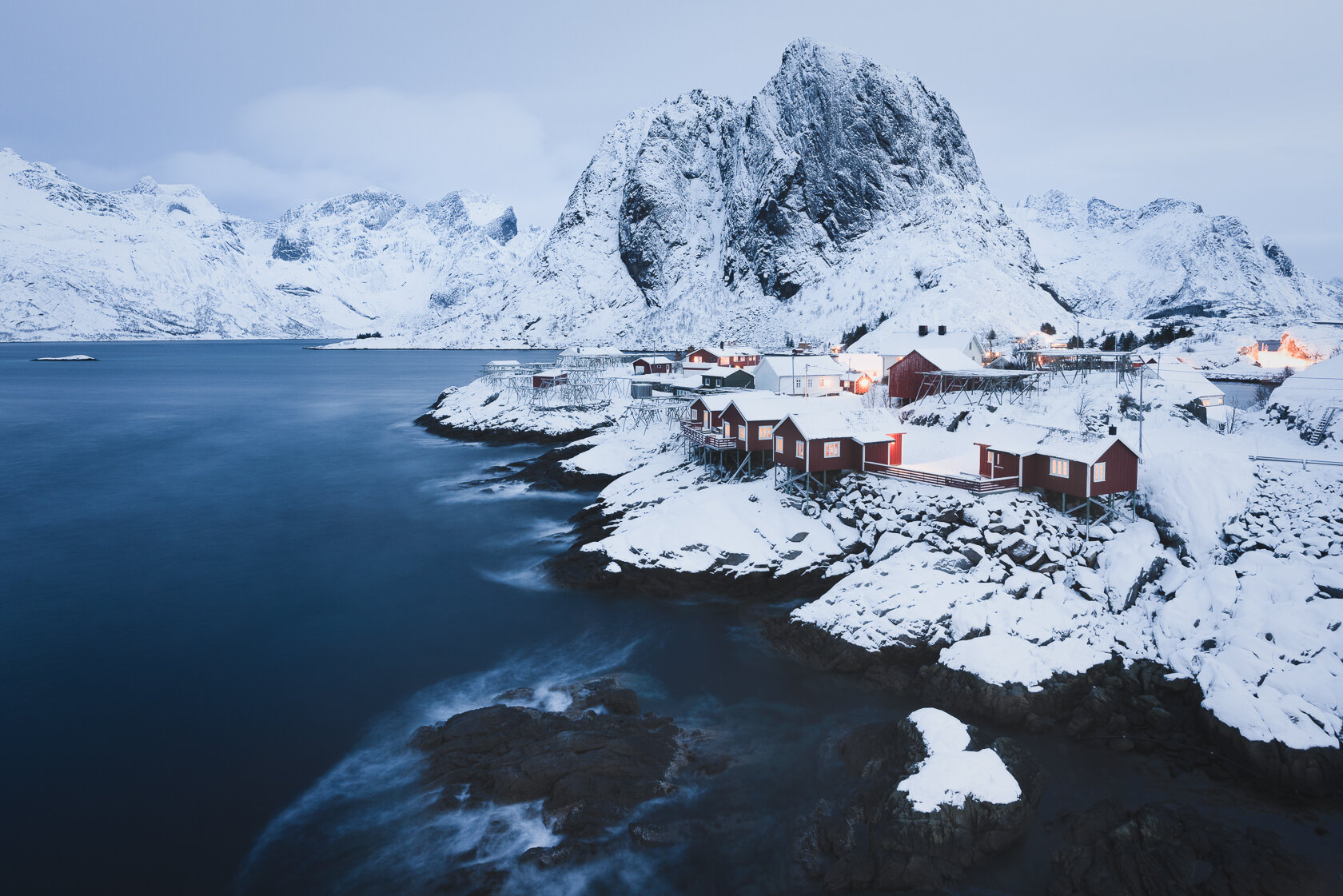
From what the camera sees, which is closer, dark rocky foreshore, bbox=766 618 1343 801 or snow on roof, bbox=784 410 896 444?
dark rocky foreshore, bbox=766 618 1343 801

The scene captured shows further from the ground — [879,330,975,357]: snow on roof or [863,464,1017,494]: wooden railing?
[879,330,975,357]: snow on roof

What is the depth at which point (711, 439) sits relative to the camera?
4225 cm

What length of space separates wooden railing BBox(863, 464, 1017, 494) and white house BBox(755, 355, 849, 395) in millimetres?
24376

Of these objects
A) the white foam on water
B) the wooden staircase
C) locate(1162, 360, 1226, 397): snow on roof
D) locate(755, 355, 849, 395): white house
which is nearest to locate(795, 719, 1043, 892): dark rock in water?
the white foam on water

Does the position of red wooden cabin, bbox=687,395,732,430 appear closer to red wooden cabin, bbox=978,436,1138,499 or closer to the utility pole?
red wooden cabin, bbox=978,436,1138,499

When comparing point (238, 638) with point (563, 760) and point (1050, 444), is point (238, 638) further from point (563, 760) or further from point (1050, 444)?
point (1050, 444)

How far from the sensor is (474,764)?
19281mm

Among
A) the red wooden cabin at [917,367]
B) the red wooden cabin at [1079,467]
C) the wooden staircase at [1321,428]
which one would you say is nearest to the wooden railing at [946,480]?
the red wooden cabin at [1079,467]

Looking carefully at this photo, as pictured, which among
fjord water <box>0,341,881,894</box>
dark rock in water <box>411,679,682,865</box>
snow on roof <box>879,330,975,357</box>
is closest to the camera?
dark rock in water <box>411,679,682,865</box>

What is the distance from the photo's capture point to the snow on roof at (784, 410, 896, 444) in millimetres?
35531

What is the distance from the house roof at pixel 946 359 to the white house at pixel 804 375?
8801 millimetres

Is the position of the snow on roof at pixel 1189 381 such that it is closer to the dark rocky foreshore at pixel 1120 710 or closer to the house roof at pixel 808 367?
the house roof at pixel 808 367

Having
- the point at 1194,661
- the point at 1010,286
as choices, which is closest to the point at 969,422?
the point at 1194,661

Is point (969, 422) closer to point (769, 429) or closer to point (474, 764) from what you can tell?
point (769, 429)
